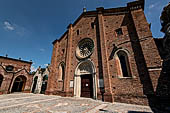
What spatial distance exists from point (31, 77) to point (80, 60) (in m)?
13.6

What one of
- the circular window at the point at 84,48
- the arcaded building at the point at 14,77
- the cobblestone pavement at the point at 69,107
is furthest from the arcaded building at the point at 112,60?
the arcaded building at the point at 14,77

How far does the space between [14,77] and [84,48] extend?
49.2ft

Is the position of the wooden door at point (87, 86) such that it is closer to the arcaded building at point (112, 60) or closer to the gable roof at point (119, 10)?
the arcaded building at point (112, 60)

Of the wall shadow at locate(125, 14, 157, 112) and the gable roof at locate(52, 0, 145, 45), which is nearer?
the wall shadow at locate(125, 14, 157, 112)

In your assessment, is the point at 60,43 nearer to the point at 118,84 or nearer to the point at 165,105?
the point at 118,84

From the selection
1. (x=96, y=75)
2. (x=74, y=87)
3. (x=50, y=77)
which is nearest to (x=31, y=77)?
(x=50, y=77)

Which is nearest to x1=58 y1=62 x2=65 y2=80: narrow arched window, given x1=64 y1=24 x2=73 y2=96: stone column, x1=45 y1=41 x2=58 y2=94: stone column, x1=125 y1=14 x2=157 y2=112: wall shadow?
x1=45 y1=41 x2=58 y2=94: stone column

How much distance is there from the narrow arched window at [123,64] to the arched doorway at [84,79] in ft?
9.34

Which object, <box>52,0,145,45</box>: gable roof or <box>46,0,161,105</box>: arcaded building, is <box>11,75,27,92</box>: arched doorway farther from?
<box>52,0,145,45</box>: gable roof

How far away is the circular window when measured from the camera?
10594 millimetres

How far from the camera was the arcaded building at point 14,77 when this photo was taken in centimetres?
1361

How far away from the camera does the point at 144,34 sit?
6.76m

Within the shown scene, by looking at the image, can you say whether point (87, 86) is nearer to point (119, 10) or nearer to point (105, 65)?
point (105, 65)

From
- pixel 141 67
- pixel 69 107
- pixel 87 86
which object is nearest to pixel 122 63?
pixel 141 67
